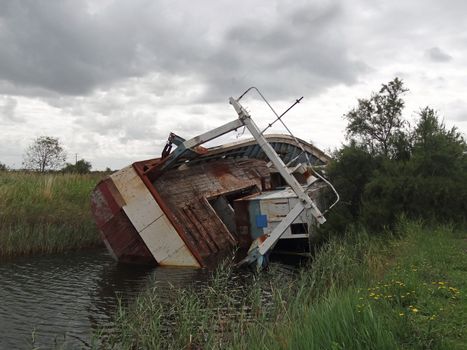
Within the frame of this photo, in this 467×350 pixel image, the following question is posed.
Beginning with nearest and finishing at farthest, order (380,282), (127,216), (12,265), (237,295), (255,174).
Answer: (380,282) < (237,295) < (12,265) < (127,216) < (255,174)

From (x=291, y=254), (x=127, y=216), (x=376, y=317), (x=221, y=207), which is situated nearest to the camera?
(x=376, y=317)

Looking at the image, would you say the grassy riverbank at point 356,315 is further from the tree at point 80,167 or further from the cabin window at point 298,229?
the tree at point 80,167

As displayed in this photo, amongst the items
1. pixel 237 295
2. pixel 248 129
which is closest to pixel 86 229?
pixel 248 129

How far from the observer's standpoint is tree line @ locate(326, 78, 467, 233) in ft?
36.1

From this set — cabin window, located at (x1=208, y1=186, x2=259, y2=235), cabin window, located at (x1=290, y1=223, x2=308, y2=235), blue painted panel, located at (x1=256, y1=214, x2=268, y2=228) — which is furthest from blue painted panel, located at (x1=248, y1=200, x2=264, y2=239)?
cabin window, located at (x1=208, y1=186, x2=259, y2=235)

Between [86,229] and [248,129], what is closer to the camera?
[248,129]

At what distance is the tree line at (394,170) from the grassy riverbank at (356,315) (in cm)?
273

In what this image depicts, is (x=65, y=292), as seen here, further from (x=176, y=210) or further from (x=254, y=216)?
(x=254, y=216)

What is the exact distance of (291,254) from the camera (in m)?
13.4

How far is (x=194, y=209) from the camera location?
13.5 m

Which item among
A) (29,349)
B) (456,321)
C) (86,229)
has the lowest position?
(29,349)

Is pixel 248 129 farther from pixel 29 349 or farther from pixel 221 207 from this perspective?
pixel 29 349

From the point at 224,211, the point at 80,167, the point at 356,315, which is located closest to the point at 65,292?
the point at 356,315

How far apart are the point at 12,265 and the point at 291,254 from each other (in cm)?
764
